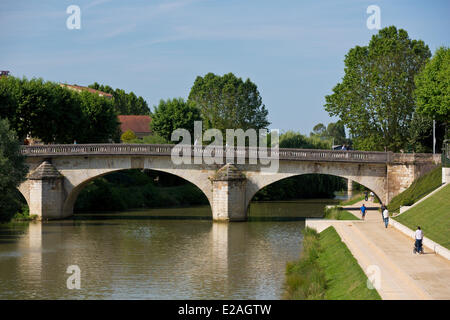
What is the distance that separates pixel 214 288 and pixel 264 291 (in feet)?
7.10

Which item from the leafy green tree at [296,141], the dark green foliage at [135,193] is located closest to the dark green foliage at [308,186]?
the leafy green tree at [296,141]

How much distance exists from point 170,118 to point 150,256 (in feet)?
147

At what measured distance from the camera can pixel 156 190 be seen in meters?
72.3

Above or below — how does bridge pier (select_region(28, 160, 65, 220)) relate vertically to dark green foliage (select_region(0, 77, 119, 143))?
below

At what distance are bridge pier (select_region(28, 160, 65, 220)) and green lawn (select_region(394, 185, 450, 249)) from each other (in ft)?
85.3

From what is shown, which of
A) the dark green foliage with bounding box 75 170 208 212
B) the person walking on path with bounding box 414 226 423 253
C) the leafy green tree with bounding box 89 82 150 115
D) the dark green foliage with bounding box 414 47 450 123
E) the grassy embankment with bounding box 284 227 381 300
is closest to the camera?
the grassy embankment with bounding box 284 227 381 300

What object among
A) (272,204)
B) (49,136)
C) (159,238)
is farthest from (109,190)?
(159,238)

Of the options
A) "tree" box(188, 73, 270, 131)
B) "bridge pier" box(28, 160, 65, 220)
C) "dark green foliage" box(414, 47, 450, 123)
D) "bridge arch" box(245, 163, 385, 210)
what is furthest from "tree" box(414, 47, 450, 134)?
"tree" box(188, 73, 270, 131)

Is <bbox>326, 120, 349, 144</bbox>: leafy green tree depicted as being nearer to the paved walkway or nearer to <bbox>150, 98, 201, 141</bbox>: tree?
<bbox>150, 98, 201, 141</bbox>: tree

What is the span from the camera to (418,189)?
4703cm

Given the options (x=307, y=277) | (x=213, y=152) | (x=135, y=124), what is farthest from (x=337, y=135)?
(x=307, y=277)

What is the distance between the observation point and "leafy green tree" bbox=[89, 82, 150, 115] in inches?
5389
